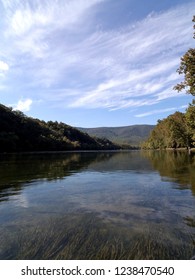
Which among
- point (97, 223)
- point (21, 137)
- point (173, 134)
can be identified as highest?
point (21, 137)

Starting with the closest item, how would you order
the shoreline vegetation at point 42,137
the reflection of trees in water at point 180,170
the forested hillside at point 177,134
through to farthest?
the reflection of trees in water at point 180,170 → the forested hillside at point 177,134 → the shoreline vegetation at point 42,137

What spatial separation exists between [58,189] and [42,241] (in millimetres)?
11768

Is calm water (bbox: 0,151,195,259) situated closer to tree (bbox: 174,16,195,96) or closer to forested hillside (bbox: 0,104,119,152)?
tree (bbox: 174,16,195,96)

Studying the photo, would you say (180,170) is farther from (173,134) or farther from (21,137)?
(21,137)

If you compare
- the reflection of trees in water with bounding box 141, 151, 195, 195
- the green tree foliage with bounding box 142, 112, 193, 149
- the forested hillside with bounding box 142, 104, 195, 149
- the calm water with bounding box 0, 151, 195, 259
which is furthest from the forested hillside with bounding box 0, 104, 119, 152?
the calm water with bounding box 0, 151, 195, 259

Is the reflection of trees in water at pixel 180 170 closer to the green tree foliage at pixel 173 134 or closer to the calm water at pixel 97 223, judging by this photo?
the calm water at pixel 97 223

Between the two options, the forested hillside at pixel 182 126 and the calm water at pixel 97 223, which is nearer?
the calm water at pixel 97 223

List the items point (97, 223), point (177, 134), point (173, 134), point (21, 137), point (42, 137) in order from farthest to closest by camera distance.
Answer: point (42, 137)
point (21, 137)
point (173, 134)
point (177, 134)
point (97, 223)

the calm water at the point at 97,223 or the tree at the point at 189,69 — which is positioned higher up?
the tree at the point at 189,69

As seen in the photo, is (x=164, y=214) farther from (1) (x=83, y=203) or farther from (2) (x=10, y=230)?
(2) (x=10, y=230)

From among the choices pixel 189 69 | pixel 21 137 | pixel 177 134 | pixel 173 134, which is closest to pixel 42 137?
pixel 21 137

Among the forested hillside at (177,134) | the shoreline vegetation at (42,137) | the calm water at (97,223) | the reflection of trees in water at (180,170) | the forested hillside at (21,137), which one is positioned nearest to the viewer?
the calm water at (97,223)

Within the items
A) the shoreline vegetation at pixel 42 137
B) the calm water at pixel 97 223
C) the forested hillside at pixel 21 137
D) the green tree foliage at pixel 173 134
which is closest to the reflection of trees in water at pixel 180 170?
the calm water at pixel 97 223
